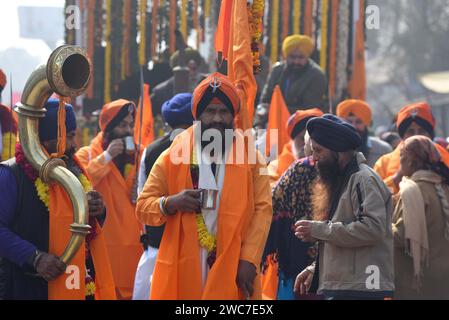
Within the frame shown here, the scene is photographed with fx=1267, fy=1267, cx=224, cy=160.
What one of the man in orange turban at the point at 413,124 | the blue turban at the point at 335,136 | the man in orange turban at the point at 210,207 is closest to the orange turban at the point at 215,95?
the man in orange turban at the point at 210,207

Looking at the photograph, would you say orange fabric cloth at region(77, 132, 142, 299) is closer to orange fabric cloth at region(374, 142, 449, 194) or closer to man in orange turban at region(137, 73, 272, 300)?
orange fabric cloth at region(374, 142, 449, 194)

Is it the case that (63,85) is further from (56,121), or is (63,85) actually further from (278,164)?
(278,164)

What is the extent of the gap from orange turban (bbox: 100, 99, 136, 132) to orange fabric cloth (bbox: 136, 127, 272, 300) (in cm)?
314

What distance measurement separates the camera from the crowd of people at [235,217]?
690 centimetres

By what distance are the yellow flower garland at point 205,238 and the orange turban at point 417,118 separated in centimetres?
Answer: 401

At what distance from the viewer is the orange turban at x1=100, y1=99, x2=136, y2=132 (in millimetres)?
10352

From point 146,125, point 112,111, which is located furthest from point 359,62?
point 112,111

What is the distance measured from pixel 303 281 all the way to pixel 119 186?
2.80 m

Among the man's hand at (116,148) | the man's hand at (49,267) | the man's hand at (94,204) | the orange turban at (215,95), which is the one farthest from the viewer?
the man's hand at (116,148)

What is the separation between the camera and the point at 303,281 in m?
8.13

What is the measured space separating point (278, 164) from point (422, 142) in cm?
174

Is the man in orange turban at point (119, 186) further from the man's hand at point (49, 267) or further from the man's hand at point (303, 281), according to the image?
the man's hand at point (49, 267)

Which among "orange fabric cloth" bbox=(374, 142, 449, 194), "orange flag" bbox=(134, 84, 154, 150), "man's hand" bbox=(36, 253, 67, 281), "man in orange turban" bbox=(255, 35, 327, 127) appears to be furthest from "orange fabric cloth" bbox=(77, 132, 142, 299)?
"man's hand" bbox=(36, 253, 67, 281)

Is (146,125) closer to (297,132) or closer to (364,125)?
(297,132)
